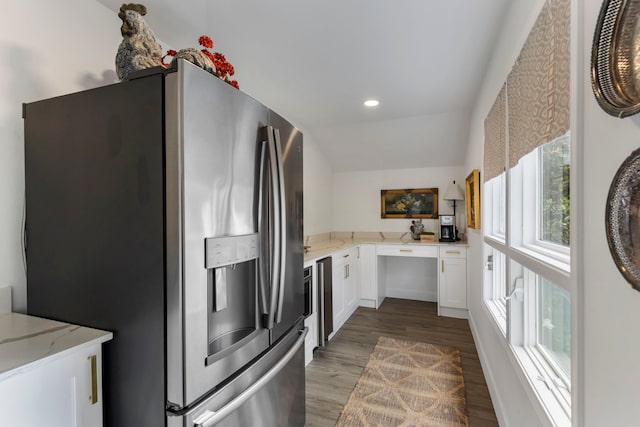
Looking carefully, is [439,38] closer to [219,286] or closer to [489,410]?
[219,286]

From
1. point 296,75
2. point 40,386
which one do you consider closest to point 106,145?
point 40,386

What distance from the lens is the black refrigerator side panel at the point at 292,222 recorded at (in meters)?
1.40

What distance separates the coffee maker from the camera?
3934 mm

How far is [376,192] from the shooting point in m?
4.59

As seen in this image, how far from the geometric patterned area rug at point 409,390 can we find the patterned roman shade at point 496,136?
156 centimetres

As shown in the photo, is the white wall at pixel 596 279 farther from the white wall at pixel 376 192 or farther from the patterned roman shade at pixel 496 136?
the white wall at pixel 376 192

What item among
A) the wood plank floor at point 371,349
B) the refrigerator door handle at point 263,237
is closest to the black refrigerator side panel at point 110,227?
the refrigerator door handle at point 263,237

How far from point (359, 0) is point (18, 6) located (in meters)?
1.55

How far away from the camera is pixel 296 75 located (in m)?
2.36

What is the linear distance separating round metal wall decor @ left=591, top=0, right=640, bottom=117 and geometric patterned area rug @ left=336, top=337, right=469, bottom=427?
1923mm

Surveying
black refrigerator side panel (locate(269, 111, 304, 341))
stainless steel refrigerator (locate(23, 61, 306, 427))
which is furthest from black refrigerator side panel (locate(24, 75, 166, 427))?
black refrigerator side panel (locate(269, 111, 304, 341))

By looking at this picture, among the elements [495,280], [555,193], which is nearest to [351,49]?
[555,193]

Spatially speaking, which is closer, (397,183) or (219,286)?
(219,286)

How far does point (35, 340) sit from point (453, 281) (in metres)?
3.73
